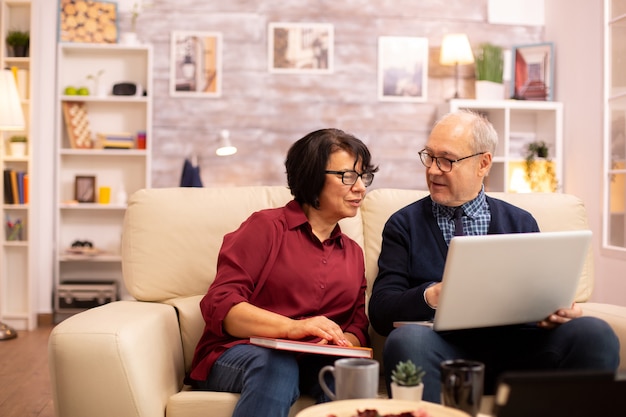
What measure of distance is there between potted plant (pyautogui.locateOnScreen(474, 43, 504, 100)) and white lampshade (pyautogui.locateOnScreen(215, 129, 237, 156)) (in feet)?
5.96

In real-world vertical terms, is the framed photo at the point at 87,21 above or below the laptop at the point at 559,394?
above

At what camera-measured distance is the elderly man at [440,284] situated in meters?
1.97

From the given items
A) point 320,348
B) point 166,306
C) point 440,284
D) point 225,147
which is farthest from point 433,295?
point 225,147

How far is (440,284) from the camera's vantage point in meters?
2.06

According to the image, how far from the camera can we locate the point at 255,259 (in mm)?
2180

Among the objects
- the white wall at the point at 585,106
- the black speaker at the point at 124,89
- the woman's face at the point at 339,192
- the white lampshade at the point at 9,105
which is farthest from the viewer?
the black speaker at the point at 124,89

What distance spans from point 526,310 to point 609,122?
10.5ft

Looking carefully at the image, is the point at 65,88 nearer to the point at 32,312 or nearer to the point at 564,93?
the point at 32,312

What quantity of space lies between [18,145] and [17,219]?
0.53 metres

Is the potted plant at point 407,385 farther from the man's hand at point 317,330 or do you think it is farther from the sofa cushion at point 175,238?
the sofa cushion at point 175,238

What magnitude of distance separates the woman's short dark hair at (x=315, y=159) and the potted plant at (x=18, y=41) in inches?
147

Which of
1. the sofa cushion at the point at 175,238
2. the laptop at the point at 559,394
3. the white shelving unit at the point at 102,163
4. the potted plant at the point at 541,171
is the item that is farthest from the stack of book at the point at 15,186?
the laptop at the point at 559,394

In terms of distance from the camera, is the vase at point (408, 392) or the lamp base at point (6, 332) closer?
the vase at point (408, 392)

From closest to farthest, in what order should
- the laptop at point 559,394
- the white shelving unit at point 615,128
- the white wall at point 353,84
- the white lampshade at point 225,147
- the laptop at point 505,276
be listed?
the laptop at point 559,394 → the laptop at point 505,276 → the white shelving unit at point 615,128 → the white lampshade at point 225,147 → the white wall at point 353,84
